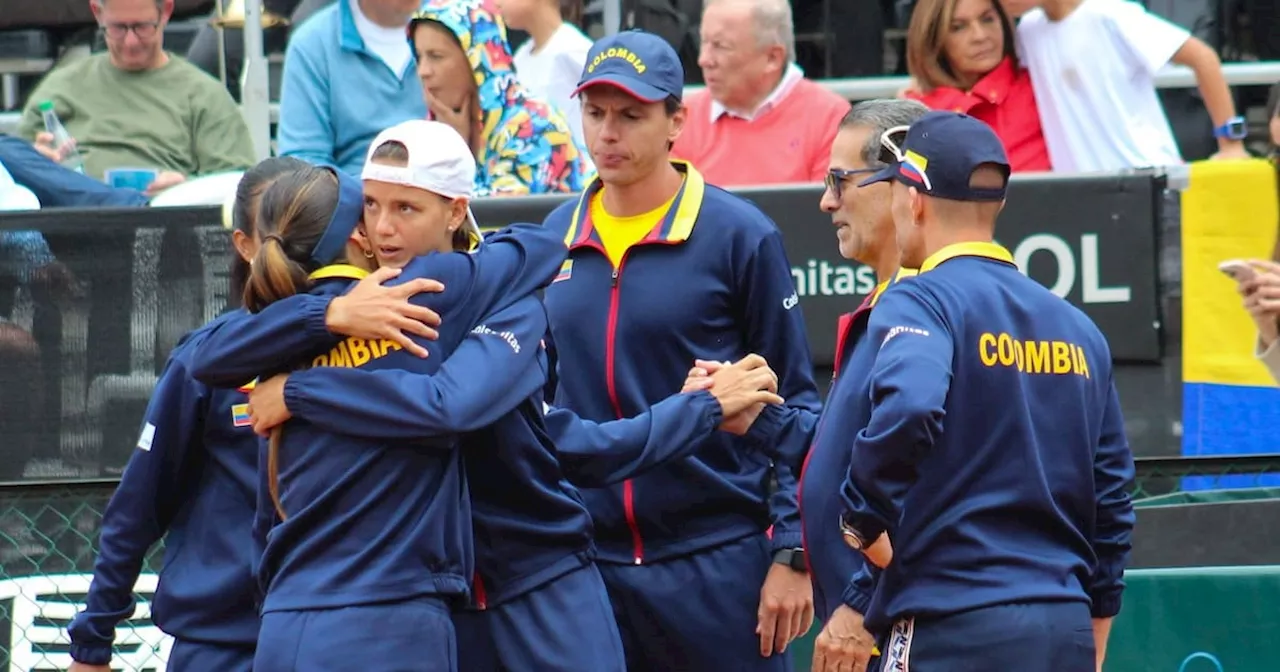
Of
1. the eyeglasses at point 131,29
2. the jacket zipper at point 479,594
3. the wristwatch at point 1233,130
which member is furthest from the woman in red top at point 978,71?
the jacket zipper at point 479,594

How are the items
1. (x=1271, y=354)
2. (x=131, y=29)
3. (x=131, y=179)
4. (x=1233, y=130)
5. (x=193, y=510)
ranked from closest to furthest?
(x=193, y=510) < (x=1271, y=354) < (x=1233, y=130) < (x=131, y=179) < (x=131, y=29)

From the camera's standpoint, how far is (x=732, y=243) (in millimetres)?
4898

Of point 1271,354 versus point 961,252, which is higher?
point 961,252

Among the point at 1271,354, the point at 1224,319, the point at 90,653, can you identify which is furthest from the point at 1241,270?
the point at 90,653

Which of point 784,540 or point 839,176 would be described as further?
point 784,540

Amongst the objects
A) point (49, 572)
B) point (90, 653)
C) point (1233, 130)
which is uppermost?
point (1233, 130)

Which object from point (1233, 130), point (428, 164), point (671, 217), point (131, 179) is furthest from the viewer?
point (131, 179)

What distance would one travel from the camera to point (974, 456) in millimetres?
3859

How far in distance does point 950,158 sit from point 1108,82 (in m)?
3.25

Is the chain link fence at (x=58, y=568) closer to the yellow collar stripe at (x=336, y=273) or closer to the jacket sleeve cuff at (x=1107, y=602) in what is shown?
the jacket sleeve cuff at (x=1107, y=602)

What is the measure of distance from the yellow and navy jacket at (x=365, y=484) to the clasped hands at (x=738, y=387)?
2.14ft

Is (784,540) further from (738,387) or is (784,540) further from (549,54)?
(549,54)

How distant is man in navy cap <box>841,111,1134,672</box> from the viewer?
3.79 metres

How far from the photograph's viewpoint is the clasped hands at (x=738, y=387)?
179 inches
